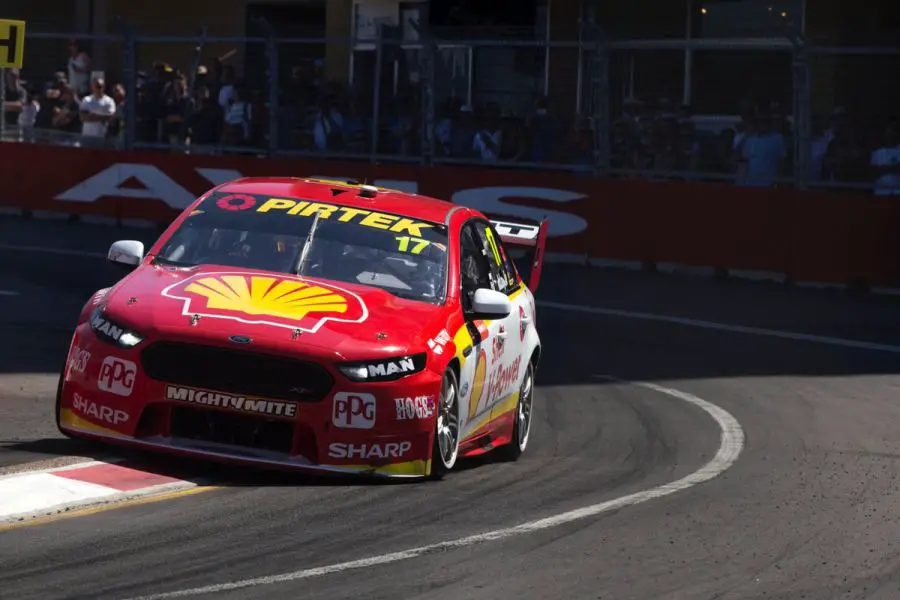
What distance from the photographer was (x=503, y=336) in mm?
9375

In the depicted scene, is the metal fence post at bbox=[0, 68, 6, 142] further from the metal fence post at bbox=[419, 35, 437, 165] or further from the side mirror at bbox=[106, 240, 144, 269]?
the side mirror at bbox=[106, 240, 144, 269]

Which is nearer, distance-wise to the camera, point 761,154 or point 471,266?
point 471,266

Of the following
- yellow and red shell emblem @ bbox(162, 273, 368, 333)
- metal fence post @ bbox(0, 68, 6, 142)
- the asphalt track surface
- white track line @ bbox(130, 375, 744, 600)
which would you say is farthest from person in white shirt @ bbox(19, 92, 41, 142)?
yellow and red shell emblem @ bbox(162, 273, 368, 333)

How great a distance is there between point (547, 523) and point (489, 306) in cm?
171

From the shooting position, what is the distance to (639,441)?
410 inches

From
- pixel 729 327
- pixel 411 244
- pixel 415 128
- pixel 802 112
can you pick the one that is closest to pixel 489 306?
pixel 411 244

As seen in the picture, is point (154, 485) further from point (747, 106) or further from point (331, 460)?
point (747, 106)

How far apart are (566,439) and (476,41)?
1273 centimetres

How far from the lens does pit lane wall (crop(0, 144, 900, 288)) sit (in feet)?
64.6

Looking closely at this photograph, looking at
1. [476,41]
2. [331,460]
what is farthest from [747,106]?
[331,460]

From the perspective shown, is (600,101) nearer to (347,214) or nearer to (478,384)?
(347,214)

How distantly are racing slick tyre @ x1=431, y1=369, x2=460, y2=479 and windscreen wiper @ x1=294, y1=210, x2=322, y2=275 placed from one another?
1083mm

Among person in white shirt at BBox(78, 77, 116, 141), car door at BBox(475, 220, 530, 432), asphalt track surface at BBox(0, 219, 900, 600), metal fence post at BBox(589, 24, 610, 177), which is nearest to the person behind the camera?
asphalt track surface at BBox(0, 219, 900, 600)

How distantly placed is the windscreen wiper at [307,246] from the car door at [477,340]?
85 cm
